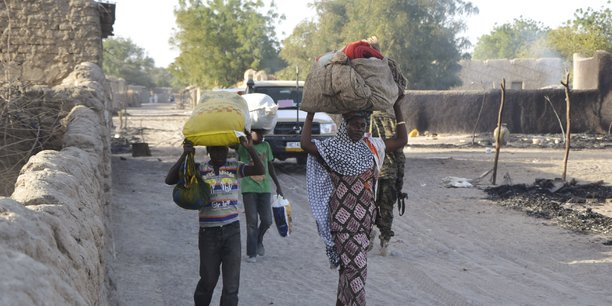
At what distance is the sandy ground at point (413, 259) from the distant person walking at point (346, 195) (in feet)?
4.58

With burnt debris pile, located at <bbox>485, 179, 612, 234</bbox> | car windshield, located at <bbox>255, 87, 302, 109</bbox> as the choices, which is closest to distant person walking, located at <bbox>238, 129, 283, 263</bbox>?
burnt debris pile, located at <bbox>485, 179, 612, 234</bbox>

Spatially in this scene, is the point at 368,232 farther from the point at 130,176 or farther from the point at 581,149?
the point at 581,149

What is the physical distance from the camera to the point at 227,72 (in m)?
47.8

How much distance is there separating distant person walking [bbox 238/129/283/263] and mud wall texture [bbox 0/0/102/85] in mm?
5676

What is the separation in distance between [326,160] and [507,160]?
14203mm

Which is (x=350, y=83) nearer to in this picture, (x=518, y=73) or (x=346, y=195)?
(x=346, y=195)

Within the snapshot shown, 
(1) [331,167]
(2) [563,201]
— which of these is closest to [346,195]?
(1) [331,167]

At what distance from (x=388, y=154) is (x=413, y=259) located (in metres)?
1.12

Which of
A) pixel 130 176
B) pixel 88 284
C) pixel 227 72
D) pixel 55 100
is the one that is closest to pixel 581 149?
pixel 130 176

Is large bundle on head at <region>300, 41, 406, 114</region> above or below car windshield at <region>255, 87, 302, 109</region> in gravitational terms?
above

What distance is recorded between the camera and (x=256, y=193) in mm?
7617

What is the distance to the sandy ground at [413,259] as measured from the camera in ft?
21.3

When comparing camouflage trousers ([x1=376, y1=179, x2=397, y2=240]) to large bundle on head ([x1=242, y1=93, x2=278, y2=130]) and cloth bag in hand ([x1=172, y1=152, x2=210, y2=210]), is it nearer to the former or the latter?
large bundle on head ([x1=242, y1=93, x2=278, y2=130])

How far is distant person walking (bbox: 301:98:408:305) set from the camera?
16.2 ft
